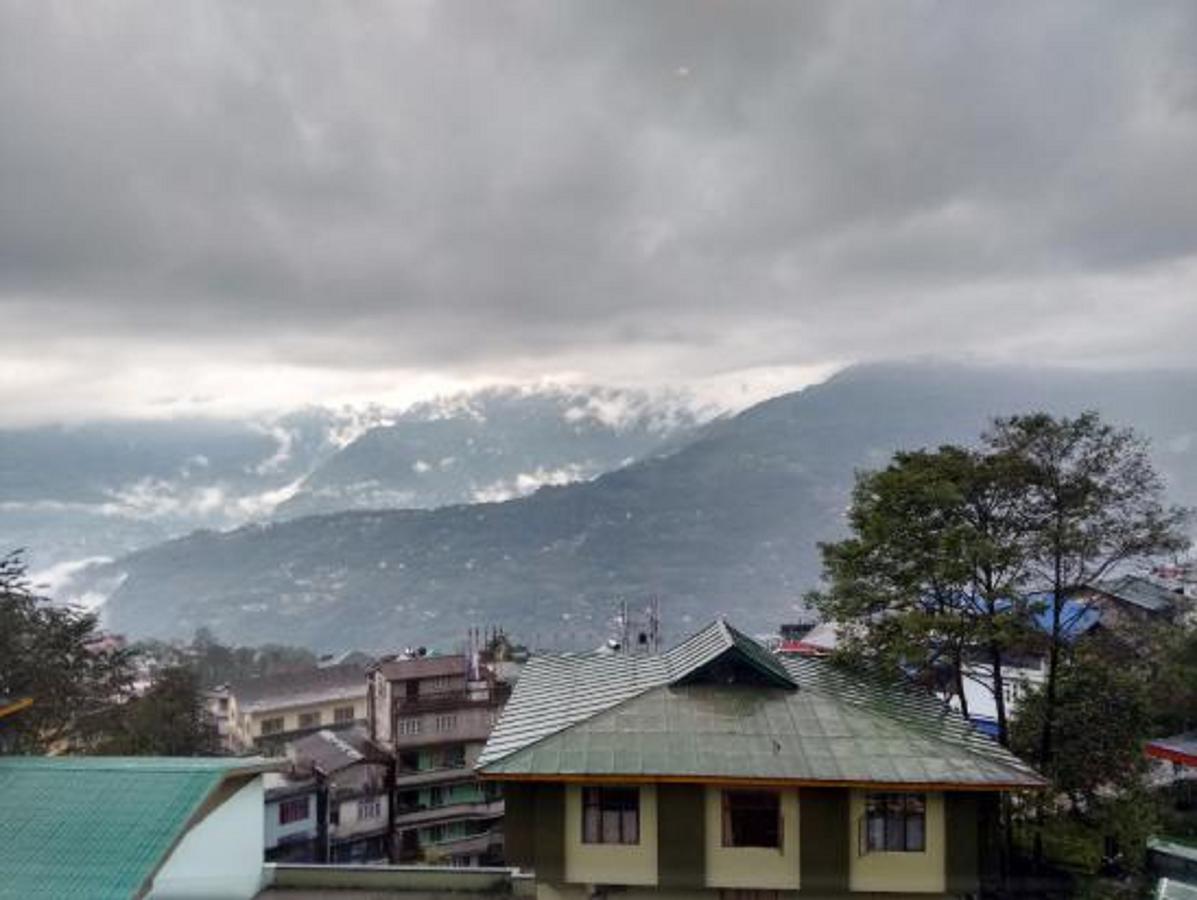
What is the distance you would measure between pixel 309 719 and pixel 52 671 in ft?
182

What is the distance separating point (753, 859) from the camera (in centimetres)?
2292

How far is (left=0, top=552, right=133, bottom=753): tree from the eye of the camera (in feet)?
137

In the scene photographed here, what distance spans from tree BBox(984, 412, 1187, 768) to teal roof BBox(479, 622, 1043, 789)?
6.65 meters

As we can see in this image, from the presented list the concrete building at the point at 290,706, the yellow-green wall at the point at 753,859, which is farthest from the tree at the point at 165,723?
the concrete building at the point at 290,706

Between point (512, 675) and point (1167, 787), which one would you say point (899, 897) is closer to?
point (1167, 787)

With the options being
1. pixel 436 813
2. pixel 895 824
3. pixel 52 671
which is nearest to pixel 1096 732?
pixel 895 824

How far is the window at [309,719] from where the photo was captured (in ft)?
313

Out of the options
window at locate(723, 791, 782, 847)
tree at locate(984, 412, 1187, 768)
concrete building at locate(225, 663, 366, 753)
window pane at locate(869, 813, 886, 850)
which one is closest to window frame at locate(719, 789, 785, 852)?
window at locate(723, 791, 782, 847)

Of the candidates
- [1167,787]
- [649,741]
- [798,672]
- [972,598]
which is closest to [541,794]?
[649,741]

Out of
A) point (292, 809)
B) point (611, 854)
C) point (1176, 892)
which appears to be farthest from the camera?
point (292, 809)

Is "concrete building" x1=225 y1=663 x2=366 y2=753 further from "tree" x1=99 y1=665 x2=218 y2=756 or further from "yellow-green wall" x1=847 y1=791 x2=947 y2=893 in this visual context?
"yellow-green wall" x1=847 y1=791 x2=947 y2=893

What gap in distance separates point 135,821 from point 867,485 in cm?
2268

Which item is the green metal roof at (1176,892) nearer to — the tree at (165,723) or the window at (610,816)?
the window at (610,816)

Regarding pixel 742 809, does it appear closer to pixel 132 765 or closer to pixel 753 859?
pixel 753 859
